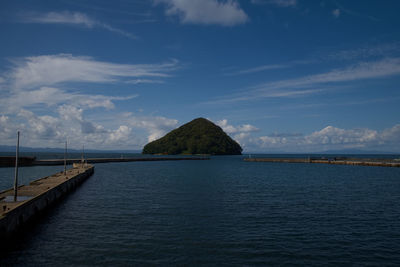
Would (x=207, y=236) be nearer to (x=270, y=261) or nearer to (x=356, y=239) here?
(x=270, y=261)

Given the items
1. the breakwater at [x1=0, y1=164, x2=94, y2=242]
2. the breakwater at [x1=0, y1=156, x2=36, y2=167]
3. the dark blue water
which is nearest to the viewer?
the dark blue water

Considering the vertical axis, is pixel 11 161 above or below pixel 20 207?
above

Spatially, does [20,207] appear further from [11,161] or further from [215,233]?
[11,161]

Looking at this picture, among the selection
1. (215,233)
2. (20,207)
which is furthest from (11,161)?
(215,233)

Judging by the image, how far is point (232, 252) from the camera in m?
17.5

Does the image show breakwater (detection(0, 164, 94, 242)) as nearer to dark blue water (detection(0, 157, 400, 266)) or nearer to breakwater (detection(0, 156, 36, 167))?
dark blue water (detection(0, 157, 400, 266))

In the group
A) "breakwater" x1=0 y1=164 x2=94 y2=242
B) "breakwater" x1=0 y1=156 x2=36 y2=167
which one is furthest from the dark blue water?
"breakwater" x1=0 y1=156 x2=36 y2=167

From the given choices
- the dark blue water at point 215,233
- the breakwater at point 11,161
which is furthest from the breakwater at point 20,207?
the breakwater at point 11,161

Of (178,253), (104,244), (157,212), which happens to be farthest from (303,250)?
(157,212)

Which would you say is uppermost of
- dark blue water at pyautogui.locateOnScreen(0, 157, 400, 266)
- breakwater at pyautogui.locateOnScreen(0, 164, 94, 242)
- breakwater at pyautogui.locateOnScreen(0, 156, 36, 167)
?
breakwater at pyautogui.locateOnScreen(0, 156, 36, 167)

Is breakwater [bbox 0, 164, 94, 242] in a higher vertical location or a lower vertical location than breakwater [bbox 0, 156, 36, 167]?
lower

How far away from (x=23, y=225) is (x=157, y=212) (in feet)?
36.1

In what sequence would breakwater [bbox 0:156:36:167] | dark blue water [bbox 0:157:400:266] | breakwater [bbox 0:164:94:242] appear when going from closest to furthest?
dark blue water [bbox 0:157:400:266], breakwater [bbox 0:164:94:242], breakwater [bbox 0:156:36:167]

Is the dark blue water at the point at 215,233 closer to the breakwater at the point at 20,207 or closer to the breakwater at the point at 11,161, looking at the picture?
the breakwater at the point at 20,207
